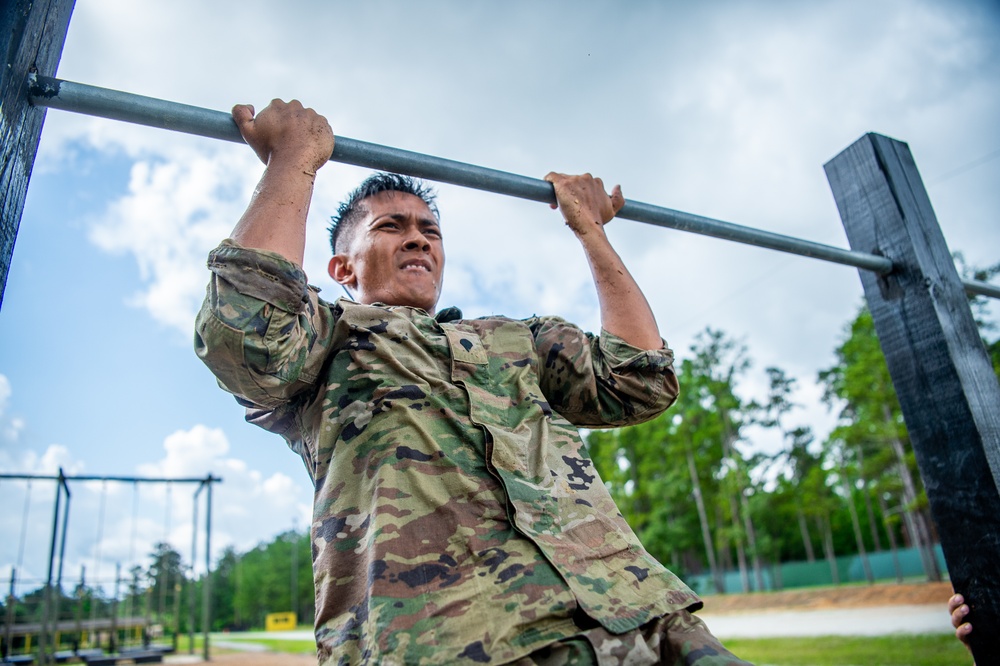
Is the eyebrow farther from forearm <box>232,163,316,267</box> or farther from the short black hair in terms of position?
forearm <box>232,163,316,267</box>

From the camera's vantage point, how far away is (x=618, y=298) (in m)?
1.72

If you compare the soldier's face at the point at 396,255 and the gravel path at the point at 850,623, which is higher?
the soldier's face at the point at 396,255

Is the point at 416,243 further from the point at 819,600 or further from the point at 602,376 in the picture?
the point at 819,600

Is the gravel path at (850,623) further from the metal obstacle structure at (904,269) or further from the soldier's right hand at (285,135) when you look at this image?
the soldier's right hand at (285,135)

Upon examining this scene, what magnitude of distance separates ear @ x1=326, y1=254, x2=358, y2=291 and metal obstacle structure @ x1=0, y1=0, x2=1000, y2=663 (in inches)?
18.6

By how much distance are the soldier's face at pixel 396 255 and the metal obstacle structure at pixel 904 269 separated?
0.28 metres

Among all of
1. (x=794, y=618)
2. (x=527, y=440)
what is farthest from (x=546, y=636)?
(x=794, y=618)

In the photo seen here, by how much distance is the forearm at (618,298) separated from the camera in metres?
1.68

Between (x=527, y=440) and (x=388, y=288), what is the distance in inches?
24.3

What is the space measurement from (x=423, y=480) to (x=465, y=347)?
38 cm

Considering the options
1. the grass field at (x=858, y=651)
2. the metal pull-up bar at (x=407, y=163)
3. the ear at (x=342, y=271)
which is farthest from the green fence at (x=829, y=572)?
the ear at (x=342, y=271)

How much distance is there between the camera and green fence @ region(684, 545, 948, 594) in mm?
29625

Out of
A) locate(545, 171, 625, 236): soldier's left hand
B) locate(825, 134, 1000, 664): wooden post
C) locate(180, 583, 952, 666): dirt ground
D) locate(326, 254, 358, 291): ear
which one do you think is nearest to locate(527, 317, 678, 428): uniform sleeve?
locate(545, 171, 625, 236): soldier's left hand

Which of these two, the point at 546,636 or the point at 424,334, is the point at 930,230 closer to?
the point at 424,334
